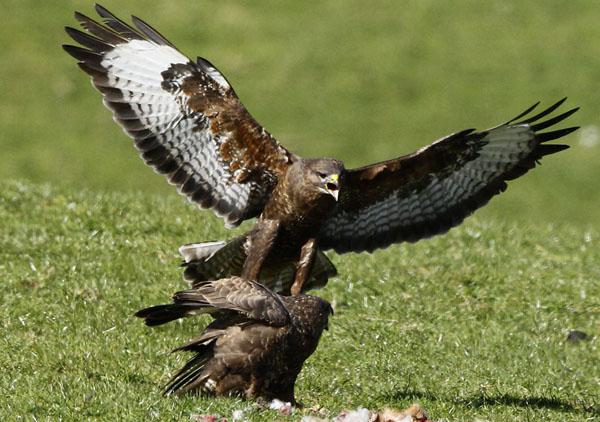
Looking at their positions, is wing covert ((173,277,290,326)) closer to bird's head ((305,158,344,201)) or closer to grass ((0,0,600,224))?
bird's head ((305,158,344,201))

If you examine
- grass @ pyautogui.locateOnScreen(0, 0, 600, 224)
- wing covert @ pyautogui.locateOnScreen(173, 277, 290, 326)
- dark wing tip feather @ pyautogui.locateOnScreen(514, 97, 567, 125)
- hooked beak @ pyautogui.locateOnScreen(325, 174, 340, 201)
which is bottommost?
wing covert @ pyautogui.locateOnScreen(173, 277, 290, 326)

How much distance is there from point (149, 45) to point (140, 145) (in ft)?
2.96

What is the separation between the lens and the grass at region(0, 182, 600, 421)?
956cm

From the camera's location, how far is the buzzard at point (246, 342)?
885 cm

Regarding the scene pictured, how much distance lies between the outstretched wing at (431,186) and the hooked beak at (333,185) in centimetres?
81

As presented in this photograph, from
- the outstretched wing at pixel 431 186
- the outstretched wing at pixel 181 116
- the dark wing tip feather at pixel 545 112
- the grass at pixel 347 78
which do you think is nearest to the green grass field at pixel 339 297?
the grass at pixel 347 78

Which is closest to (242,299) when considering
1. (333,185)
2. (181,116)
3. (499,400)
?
(333,185)

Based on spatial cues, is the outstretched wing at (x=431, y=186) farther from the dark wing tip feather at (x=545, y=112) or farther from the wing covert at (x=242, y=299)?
the wing covert at (x=242, y=299)

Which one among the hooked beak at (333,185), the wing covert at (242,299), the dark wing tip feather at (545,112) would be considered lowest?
the wing covert at (242,299)

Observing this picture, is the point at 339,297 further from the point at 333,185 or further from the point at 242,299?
the point at 242,299

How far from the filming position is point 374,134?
32.0 meters

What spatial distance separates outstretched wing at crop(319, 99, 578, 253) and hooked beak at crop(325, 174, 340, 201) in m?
0.81

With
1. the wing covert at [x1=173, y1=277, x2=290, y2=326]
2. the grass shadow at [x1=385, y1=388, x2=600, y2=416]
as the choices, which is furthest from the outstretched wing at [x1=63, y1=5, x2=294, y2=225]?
the grass shadow at [x1=385, y1=388, x2=600, y2=416]

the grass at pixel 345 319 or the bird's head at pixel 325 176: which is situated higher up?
the bird's head at pixel 325 176
